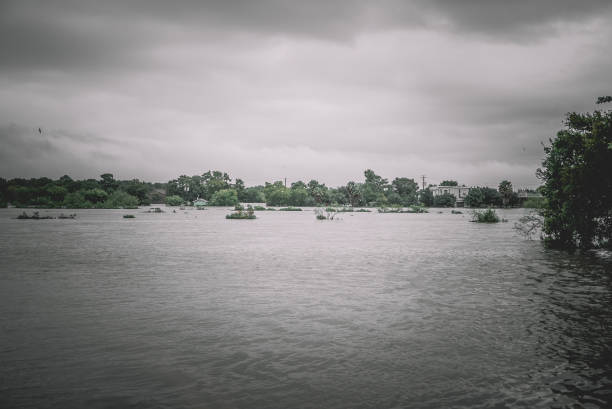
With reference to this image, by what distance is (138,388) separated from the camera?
24.9 ft

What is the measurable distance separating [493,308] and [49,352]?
44.0 feet

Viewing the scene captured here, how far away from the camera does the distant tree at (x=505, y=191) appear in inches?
6673

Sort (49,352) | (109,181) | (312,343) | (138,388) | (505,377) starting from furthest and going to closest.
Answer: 1. (109,181)
2. (312,343)
3. (49,352)
4. (505,377)
5. (138,388)

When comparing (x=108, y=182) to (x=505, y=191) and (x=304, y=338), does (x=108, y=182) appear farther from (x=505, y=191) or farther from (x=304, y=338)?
(x=304, y=338)

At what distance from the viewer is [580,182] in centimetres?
2398

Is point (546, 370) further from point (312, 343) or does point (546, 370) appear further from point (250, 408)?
point (250, 408)

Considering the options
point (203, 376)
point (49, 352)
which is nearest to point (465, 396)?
point (203, 376)

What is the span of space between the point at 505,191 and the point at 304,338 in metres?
184

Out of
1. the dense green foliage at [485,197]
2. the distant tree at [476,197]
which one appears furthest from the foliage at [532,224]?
the distant tree at [476,197]

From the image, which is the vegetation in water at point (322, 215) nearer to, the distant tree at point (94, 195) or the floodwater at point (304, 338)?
the floodwater at point (304, 338)

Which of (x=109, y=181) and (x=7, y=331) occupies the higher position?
(x=109, y=181)

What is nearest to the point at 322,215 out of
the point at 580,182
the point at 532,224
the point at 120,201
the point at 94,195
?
the point at 532,224

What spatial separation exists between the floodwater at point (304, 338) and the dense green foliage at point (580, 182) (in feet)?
18.2

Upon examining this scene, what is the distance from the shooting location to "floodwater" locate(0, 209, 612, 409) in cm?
739
